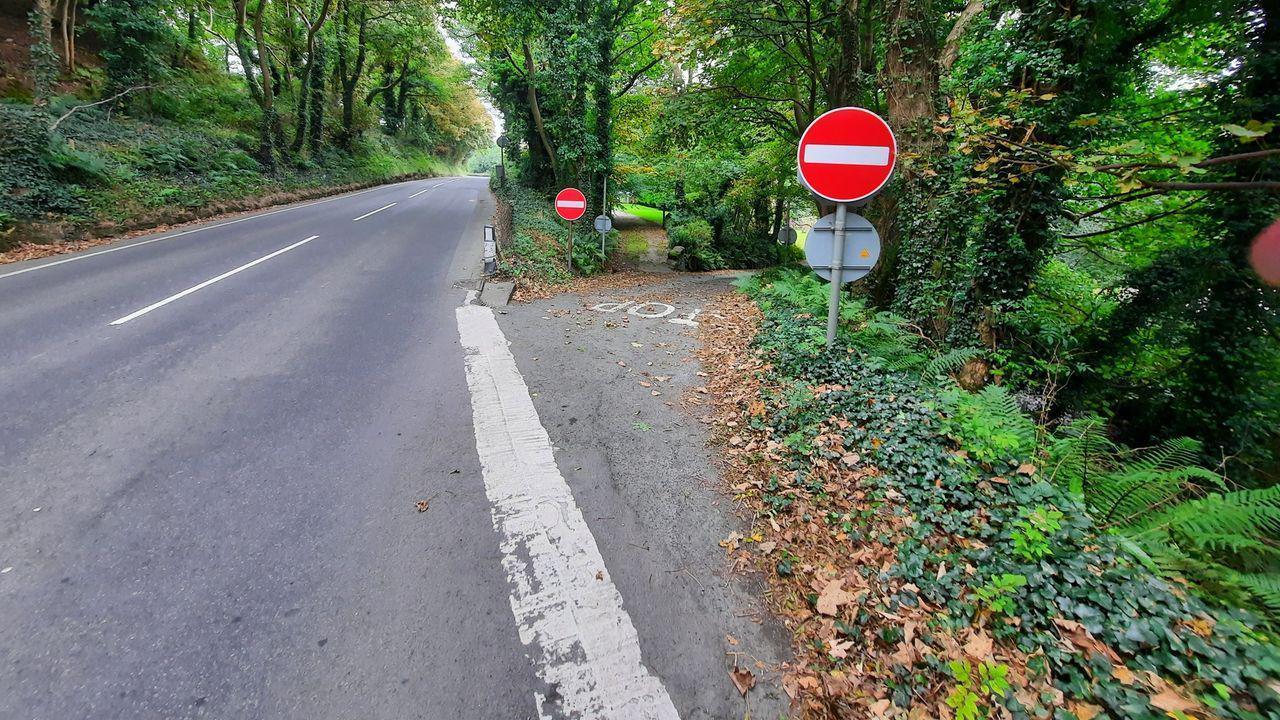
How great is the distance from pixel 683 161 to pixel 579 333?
13468 mm

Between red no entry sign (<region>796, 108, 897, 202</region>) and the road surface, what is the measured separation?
3419 mm

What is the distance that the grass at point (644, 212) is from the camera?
32422 mm

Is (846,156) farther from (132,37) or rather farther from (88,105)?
(132,37)

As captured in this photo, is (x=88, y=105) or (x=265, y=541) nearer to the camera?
(x=265, y=541)

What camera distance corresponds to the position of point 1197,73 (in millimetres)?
6020

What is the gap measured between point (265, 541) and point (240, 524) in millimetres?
279

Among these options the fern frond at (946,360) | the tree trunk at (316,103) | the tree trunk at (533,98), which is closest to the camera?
the fern frond at (946,360)

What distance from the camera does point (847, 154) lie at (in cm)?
424

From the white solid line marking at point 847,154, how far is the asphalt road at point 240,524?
3927 millimetres

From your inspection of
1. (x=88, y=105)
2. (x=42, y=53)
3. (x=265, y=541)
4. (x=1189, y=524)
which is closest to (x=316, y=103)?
(x=88, y=105)

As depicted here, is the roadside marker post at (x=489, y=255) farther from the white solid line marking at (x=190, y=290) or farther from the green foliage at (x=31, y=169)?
the green foliage at (x=31, y=169)

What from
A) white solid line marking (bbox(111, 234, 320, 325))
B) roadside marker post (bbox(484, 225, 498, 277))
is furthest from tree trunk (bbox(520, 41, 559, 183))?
white solid line marking (bbox(111, 234, 320, 325))

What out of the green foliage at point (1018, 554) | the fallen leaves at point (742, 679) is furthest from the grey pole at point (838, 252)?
the fallen leaves at point (742, 679)

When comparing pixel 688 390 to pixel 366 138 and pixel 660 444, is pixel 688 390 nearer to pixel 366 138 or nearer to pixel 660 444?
pixel 660 444
